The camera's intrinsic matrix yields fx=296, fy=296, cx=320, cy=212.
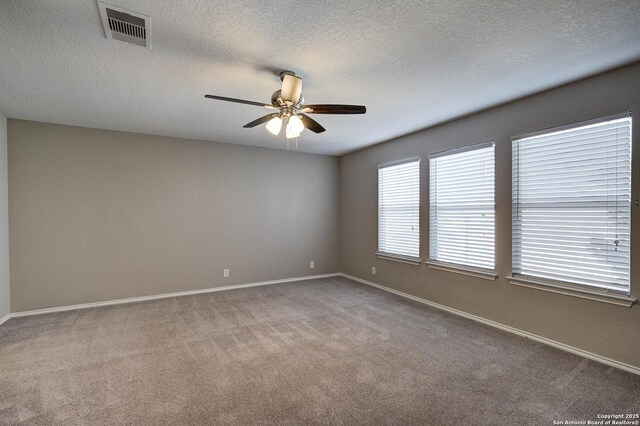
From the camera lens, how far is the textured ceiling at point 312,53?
1.83 metres

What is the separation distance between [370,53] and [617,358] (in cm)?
331

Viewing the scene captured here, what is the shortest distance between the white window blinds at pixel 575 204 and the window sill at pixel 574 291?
0.06 m

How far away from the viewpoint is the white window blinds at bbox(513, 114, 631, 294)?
8.36 feet

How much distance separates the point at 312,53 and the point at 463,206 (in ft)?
8.92

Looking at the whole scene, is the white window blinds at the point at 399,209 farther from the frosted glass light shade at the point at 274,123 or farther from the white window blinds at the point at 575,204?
the frosted glass light shade at the point at 274,123

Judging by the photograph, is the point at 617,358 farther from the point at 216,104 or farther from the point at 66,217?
the point at 66,217

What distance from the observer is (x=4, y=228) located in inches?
147

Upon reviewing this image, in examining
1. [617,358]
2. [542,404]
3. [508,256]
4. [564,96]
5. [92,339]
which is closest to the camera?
[542,404]

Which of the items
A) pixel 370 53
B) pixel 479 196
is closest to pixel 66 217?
pixel 370 53

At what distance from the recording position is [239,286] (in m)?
5.27

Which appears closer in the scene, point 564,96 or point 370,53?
point 370,53

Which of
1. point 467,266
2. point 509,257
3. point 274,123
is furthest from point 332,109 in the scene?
A: point 467,266

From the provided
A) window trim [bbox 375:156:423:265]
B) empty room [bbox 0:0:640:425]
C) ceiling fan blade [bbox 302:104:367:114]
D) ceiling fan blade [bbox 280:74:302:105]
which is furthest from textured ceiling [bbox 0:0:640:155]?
window trim [bbox 375:156:423:265]

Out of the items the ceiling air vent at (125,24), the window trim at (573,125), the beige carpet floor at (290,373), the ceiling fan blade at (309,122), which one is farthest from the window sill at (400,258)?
the ceiling air vent at (125,24)
